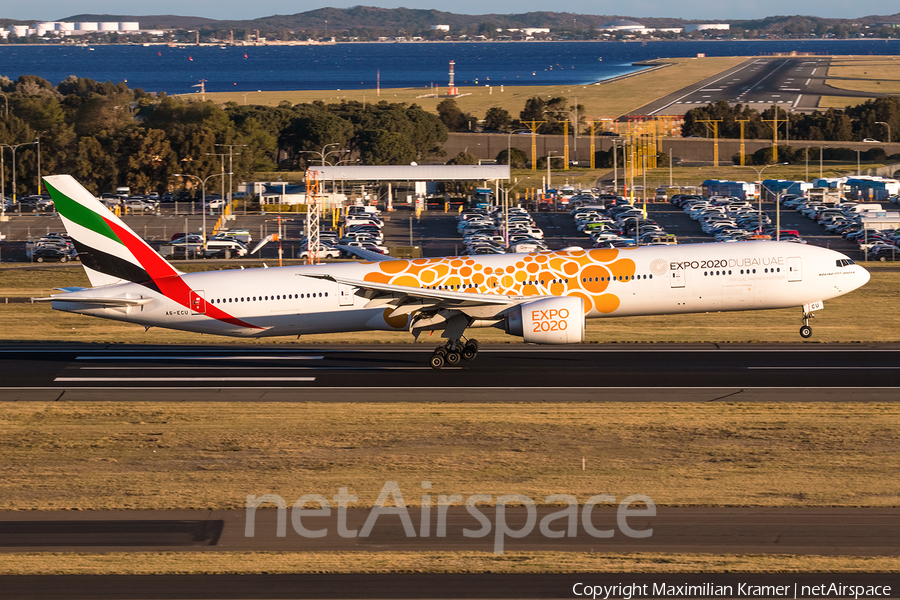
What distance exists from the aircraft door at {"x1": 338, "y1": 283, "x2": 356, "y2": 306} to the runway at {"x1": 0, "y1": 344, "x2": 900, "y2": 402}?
3124mm

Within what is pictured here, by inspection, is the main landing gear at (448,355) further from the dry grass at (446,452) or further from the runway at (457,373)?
the dry grass at (446,452)

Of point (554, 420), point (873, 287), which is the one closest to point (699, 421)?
point (554, 420)

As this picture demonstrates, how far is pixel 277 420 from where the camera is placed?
116 ft

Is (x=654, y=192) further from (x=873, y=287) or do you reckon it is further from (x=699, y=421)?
(x=699, y=421)

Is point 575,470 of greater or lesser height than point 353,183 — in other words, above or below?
below

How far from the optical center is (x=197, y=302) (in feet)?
145

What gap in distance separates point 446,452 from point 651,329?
27.2 meters

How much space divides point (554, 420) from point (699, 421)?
4.93 metres

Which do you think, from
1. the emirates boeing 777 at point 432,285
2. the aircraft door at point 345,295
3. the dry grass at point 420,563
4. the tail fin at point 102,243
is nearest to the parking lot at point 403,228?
the tail fin at point 102,243

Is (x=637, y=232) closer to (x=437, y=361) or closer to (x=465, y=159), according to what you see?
(x=437, y=361)

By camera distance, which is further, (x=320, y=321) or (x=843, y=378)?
(x=320, y=321)

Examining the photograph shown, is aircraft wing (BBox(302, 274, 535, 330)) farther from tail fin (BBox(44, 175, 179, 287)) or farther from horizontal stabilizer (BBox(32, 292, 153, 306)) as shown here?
horizontal stabilizer (BBox(32, 292, 153, 306))

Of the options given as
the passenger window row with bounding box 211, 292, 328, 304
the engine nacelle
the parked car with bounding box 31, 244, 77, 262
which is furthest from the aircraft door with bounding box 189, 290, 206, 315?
the parked car with bounding box 31, 244, 77, 262

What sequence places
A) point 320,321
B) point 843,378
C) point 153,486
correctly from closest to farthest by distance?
point 153,486
point 843,378
point 320,321
